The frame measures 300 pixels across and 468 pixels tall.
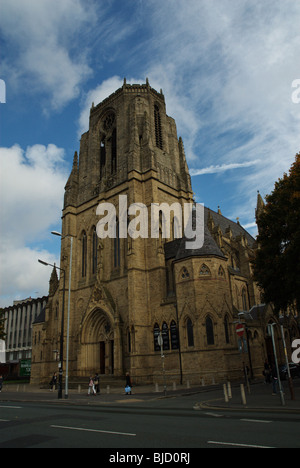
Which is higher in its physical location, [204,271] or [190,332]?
[204,271]

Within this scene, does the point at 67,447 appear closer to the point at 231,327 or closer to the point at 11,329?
the point at 231,327

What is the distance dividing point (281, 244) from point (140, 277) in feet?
49.5

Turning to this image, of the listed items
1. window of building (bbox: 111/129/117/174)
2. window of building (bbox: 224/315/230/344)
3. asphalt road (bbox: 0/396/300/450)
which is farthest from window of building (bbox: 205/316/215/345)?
window of building (bbox: 111/129/117/174)

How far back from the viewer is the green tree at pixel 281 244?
1919 cm

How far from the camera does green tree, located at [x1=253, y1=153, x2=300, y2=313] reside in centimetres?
1919

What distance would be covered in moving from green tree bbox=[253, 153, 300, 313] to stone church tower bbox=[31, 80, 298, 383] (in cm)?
813

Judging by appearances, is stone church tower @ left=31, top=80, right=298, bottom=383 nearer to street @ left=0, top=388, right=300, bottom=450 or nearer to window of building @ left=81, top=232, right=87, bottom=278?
window of building @ left=81, top=232, right=87, bottom=278

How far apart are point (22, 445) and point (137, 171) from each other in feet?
105

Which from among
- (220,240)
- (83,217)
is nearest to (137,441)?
(220,240)

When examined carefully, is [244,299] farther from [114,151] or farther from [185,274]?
[114,151]

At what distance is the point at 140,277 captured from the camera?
109 ft

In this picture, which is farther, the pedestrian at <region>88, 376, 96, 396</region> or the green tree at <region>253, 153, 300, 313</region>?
the pedestrian at <region>88, 376, 96, 396</region>

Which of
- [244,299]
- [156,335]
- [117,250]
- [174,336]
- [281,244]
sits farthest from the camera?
[244,299]

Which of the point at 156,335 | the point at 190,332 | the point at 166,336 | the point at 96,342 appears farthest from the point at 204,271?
the point at 96,342
